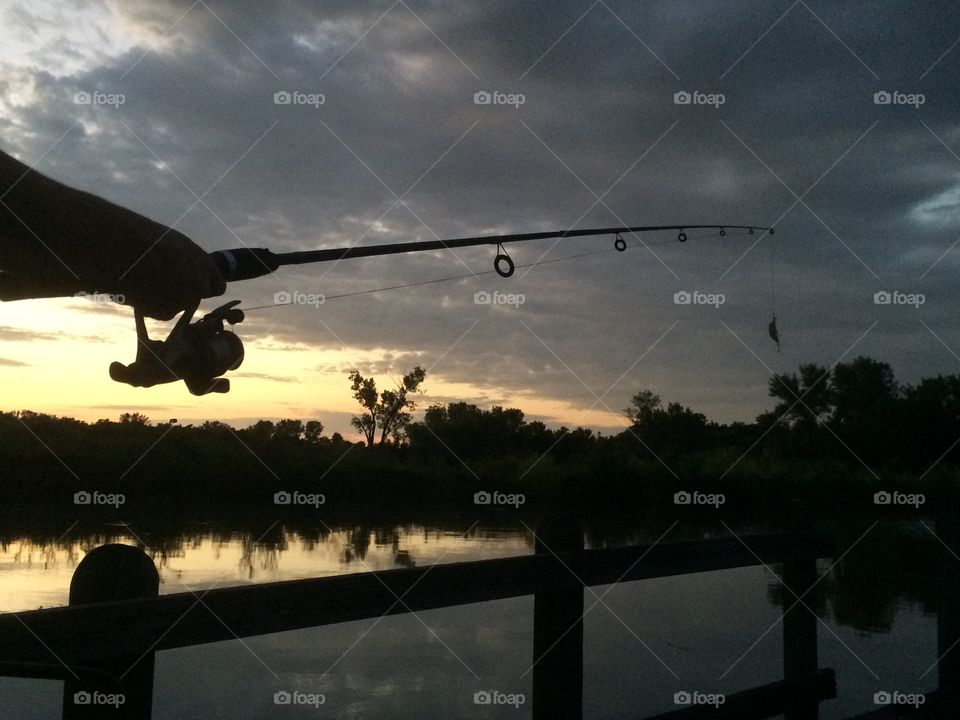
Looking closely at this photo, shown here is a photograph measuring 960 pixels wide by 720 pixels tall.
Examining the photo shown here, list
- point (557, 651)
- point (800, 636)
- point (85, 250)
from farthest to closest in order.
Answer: point (800, 636)
point (557, 651)
point (85, 250)

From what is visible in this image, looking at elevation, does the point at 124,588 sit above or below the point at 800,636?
above

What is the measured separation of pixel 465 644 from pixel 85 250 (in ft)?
24.9

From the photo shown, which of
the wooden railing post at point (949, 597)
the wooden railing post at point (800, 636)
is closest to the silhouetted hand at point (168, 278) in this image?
the wooden railing post at point (800, 636)

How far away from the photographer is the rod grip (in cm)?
175

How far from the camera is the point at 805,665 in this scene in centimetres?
419

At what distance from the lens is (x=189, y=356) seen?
4.90ft

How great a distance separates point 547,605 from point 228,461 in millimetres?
17874

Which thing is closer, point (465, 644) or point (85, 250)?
point (85, 250)

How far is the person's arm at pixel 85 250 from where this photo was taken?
4.17ft

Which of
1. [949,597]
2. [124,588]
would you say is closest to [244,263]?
[124,588]

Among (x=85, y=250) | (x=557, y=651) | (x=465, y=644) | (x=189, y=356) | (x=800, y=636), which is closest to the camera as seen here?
(x=85, y=250)

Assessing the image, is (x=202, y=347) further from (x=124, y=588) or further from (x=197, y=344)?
(x=124, y=588)

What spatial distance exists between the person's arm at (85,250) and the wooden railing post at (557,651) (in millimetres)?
1835

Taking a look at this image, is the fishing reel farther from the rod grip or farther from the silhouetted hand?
the rod grip
